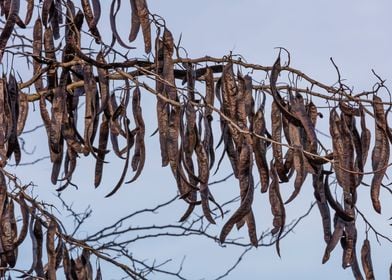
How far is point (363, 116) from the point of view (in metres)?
2.84

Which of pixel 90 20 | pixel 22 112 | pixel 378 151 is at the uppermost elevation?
pixel 90 20

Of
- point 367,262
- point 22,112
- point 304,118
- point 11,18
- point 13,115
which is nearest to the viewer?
point 11,18

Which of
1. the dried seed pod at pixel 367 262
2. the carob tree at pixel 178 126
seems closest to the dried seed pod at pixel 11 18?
the carob tree at pixel 178 126

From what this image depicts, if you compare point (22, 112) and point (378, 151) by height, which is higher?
point (22, 112)

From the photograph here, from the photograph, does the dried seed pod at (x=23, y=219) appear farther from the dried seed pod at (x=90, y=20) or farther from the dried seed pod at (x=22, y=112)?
the dried seed pod at (x=90, y=20)

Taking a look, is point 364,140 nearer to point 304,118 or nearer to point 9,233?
point 304,118

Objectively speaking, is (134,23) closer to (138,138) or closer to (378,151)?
(138,138)

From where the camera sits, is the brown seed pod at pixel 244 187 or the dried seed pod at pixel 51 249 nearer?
the brown seed pod at pixel 244 187

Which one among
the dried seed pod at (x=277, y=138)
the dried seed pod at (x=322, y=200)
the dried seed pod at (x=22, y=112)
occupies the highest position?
the dried seed pod at (x=22, y=112)

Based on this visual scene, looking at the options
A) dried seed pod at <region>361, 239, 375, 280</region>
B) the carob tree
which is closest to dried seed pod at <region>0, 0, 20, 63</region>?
the carob tree

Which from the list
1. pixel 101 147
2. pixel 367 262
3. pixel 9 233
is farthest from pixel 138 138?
pixel 367 262

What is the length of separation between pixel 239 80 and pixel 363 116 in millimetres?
395

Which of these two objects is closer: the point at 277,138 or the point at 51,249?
the point at 277,138

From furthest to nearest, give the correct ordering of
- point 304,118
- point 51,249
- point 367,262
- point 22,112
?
1. point 367,262
2. point 51,249
3. point 22,112
4. point 304,118
